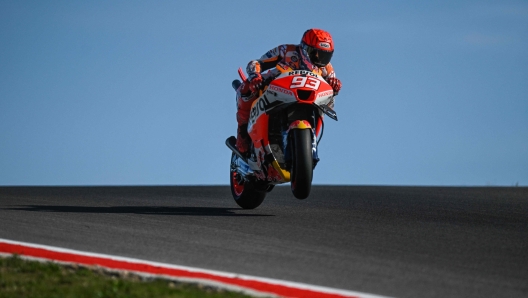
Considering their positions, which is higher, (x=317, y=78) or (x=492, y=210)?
(x=317, y=78)

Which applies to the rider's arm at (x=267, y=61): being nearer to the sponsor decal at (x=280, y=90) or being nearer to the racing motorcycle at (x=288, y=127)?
the racing motorcycle at (x=288, y=127)

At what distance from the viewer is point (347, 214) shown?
421 inches

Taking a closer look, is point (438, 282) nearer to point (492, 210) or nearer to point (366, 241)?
point (366, 241)

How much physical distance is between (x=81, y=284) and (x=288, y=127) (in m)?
4.62

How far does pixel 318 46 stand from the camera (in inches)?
396

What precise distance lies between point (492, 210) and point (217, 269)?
22.9ft

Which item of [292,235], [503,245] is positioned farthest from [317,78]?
[503,245]

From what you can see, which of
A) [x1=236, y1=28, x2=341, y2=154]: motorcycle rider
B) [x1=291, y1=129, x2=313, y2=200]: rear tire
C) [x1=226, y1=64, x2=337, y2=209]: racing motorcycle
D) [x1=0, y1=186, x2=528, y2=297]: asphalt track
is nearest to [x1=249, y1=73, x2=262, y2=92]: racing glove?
[x1=236, y1=28, x2=341, y2=154]: motorcycle rider

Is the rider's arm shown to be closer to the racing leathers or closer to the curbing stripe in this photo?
the racing leathers

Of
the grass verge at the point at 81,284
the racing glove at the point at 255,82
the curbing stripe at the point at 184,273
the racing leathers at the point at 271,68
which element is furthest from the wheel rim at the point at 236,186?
the grass verge at the point at 81,284

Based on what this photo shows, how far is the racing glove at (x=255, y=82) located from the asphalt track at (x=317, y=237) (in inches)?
61.9

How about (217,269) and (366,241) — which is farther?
(366,241)

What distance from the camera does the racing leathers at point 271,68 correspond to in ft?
33.7

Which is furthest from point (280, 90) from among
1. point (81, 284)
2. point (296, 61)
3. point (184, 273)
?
point (81, 284)
